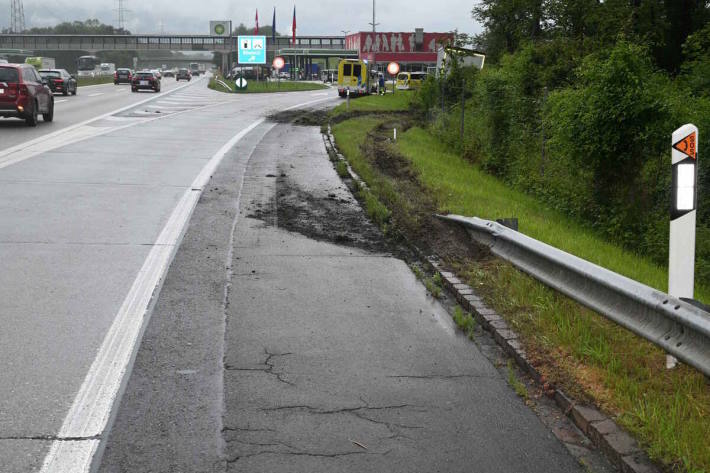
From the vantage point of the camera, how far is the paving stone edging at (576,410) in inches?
161

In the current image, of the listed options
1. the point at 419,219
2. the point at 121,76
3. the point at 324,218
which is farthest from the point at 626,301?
the point at 121,76

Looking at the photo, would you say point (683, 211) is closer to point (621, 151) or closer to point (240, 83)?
point (621, 151)

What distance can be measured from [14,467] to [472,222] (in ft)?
20.6

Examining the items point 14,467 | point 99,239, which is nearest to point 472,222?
point 99,239

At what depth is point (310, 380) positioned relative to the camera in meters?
5.33

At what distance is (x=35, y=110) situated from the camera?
24781 millimetres

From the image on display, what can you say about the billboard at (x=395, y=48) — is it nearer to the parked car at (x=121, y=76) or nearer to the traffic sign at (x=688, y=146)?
the parked car at (x=121, y=76)

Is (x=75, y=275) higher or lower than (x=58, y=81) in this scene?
lower

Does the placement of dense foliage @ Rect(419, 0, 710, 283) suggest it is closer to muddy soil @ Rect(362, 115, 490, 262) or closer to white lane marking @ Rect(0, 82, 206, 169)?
muddy soil @ Rect(362, 115, 490, 262)

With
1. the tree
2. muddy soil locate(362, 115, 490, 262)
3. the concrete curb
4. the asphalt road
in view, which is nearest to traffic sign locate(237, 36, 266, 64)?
the tree

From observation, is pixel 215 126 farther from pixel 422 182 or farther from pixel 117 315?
pixel 117 315

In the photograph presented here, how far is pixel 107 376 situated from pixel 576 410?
285 cm

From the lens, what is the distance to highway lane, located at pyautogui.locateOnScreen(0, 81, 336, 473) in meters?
4.57

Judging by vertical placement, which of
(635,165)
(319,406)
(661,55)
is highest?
(661,55)
